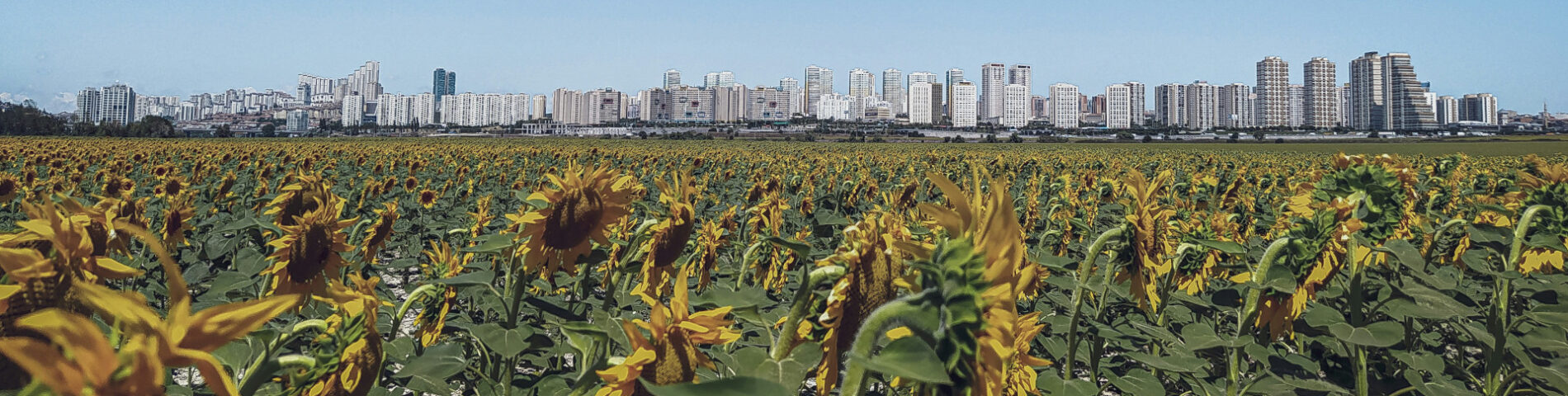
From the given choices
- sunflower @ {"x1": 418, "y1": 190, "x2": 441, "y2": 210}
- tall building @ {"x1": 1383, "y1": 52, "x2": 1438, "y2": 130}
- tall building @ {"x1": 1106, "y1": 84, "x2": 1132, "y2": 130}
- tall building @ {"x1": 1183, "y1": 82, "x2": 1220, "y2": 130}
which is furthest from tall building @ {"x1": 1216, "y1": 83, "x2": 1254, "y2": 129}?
sunflower @ {"x1": 418, "y1": 190, "x2": 441, "y2": 210}

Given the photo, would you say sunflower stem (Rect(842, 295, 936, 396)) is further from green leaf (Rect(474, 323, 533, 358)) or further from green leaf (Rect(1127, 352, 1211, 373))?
green leaf (Rect(1127, 352, 1211, 373))

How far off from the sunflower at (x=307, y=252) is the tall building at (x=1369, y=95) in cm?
16968

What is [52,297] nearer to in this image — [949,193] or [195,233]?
[949,193]

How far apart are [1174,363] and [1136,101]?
720 feet

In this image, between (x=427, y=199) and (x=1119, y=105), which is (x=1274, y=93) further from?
(x=427, y=199)

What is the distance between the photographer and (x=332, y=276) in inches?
83.3

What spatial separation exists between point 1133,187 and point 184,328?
93.4 inches

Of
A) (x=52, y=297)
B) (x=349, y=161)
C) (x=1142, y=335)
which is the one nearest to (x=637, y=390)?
(x=52, y=297)

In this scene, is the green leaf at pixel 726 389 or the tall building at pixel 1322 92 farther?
the tall building at pixel 1322 92

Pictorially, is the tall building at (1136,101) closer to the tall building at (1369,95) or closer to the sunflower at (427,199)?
the tall building at (1369,95)

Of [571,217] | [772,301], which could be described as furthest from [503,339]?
[772,301]

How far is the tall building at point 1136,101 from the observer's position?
194m

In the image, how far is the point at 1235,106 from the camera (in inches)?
6604

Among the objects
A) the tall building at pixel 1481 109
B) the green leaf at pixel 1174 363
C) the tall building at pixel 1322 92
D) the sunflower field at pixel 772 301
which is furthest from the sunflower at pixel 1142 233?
the tall building at pixel 1481 109
